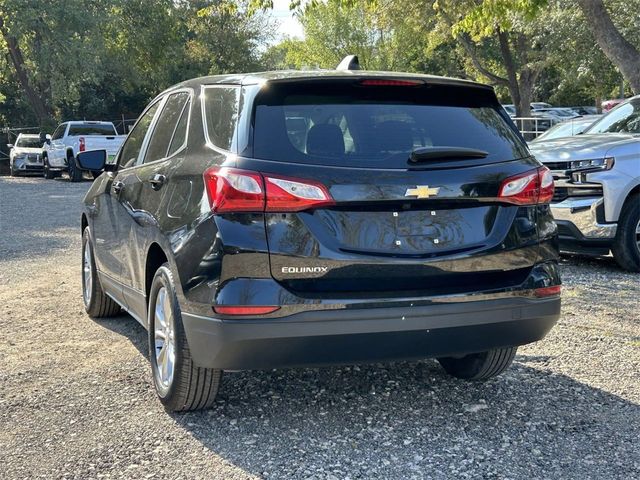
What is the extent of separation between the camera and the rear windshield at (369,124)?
12.7ft

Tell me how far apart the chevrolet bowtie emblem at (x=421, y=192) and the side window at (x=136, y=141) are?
237cm

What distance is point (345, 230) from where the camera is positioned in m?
3.75

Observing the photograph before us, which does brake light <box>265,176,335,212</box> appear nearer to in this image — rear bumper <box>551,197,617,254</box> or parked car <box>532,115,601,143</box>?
rear bumper <box>551,197,617,254</box>

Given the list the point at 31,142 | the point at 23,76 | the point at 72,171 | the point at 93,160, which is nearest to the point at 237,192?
the point at 93,160

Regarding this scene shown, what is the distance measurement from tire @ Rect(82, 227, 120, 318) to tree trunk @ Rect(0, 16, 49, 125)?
2500 cm

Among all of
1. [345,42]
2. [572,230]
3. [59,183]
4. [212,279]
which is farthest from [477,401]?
[345,42]

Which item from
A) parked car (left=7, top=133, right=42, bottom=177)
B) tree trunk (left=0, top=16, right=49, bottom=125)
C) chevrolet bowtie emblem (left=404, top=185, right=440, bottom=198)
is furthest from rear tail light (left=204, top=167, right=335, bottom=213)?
tree trunk (left=0, top=16, right=49, bottom=125)

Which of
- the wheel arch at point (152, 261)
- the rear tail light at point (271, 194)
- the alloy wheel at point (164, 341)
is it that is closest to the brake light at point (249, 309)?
the rear tail light at point (271, 194)

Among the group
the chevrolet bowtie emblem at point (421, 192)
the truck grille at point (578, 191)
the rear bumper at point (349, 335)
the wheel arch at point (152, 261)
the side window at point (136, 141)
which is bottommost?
the truck grille at point (578, 191)

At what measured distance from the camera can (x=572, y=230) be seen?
8.27 meters

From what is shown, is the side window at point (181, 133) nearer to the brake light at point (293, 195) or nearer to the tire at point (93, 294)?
the brake light at point (293, 195)

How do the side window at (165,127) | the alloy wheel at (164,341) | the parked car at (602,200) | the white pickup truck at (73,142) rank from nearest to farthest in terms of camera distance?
the alloy wheel at (164,341) → the side window at (165,127) → the parked car at (602,200) → the white pickup truck at (73,142)

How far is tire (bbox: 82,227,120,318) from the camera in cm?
661

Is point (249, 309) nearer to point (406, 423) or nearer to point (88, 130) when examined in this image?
point (406, 423)
